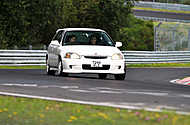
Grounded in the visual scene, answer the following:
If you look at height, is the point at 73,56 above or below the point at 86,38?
below

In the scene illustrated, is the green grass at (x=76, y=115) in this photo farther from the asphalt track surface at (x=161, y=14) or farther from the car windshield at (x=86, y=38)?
the asphalt track surface at (x=161, y=14)

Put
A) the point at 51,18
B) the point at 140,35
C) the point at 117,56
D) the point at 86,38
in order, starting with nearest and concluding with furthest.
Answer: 1. the point at 117,56
2. the point at 86,38
3. the point at 51,18
4. the point at 140,35

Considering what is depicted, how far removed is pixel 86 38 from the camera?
20125 mm

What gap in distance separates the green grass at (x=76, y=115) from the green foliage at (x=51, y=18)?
25844 millimetres

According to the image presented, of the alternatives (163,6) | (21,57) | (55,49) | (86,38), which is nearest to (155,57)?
(21,57)

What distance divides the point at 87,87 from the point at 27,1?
77.4 ft

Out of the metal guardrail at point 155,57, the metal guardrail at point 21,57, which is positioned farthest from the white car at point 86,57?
the metal guardrail at point 155,57

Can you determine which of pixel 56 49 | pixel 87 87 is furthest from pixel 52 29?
pixel 87 87

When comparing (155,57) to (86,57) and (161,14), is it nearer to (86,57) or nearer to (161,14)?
(86,57)

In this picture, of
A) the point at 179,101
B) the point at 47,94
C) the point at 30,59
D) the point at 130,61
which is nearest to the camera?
the point at 179,101

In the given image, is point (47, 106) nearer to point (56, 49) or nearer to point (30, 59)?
point (56, 49)

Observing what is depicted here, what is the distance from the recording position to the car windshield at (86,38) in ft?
64.8

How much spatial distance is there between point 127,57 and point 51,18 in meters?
5.66

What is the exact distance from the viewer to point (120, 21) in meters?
43.0
